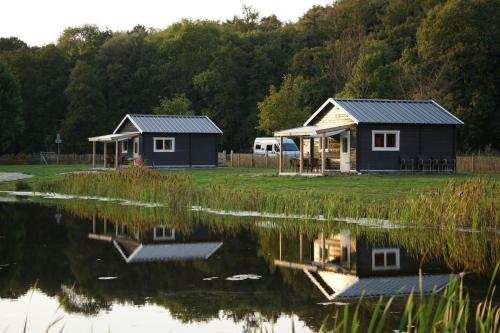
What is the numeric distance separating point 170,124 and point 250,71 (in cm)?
3111

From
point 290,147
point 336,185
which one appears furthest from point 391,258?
point 290,147

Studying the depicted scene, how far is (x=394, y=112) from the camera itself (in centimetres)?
4000

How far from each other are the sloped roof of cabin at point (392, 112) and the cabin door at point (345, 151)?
1348 millimetres

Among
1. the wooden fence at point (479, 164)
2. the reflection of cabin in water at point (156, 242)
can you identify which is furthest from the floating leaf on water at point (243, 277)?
the wooden fence at point (479, 164)

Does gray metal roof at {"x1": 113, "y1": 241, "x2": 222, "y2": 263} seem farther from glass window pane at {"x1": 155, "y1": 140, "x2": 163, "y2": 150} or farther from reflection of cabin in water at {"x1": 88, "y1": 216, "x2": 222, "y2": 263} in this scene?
glass window pane at {"x1": 155, "y1": 140, "x2": 163, "y2": 150}

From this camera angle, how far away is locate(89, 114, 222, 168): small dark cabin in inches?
1953

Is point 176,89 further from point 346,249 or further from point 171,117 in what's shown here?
point 346,249

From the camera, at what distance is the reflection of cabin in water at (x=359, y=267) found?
455 inches

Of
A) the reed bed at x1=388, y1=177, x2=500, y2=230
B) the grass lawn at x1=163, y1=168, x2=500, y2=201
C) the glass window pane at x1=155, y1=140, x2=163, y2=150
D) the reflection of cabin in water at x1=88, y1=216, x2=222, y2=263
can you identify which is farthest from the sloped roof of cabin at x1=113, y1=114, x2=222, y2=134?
the reed bed at x1=388, y1=177, x2=500, y2=230

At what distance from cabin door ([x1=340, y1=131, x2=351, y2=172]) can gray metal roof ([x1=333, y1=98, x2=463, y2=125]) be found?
1345 millimetres

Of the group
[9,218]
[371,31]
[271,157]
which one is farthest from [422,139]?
[371,31]

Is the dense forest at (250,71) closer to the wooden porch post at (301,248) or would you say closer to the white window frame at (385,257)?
the wooden porch post at (301,248)

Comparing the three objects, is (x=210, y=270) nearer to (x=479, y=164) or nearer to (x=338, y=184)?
(x=338, y=184)

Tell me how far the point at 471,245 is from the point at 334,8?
71.8 m
